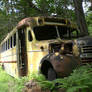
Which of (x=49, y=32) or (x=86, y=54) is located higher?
(x=49, y=32)

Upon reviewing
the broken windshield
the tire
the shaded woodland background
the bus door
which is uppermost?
the shaded woodland background

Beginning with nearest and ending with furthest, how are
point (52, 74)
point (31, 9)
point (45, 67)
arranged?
point (52, 74) < point (45, 67) < point (31, 9)

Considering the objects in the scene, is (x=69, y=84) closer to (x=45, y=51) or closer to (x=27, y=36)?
(x=45, y=51)

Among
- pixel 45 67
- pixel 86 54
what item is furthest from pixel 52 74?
pixel 86 54

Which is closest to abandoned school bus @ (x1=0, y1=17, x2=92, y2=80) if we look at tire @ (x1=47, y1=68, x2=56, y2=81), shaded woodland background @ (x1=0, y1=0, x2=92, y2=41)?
tire @ (x1=47, y1=68, x2=56, y2=81)

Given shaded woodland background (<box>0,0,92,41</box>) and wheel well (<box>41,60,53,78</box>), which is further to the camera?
shaded woodland background (<box>0,0,92,41</box>)

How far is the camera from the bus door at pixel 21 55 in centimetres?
704

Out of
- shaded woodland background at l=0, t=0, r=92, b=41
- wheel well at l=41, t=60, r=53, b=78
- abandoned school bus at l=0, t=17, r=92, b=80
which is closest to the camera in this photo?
abandoned school bus at l=0, t=17, r=92, b=80

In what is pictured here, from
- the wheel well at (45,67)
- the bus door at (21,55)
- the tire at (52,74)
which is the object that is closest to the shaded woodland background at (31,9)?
the bus door at (21,55)

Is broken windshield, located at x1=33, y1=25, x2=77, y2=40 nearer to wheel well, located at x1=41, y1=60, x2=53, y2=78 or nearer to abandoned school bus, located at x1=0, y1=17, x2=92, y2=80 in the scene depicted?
abandoned school bus, located at x1=0, y1=17, x2=92, y2=80

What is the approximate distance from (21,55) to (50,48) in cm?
206

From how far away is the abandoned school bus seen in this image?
4914 mm

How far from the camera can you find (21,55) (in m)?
7.21

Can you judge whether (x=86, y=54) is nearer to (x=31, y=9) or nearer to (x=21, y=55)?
(x=21, y=55)
